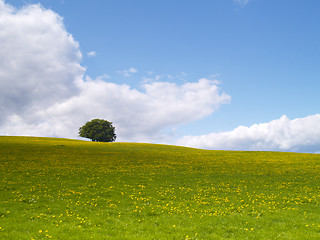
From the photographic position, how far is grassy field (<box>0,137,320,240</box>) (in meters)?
14.7

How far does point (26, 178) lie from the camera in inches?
1165

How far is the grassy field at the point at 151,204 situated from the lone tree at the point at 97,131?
83.0 meters

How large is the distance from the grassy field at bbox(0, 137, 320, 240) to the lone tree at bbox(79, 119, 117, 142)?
272ft

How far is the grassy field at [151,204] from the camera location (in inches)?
578

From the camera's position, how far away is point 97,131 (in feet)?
396

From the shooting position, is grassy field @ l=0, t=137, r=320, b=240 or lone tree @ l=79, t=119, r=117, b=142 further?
lone tree @ l=79, t=119, r=117, b=142

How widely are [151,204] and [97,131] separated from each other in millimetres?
104781

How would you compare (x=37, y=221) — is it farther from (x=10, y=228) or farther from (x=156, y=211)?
(x=156, y=211)

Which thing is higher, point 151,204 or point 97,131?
point 97,131

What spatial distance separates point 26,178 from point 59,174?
4.07 m

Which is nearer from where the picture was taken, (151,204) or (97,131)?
(151,204)

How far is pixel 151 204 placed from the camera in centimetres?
2055

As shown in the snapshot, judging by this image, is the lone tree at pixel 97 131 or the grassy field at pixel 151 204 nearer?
the grassy field at pixel 151 204

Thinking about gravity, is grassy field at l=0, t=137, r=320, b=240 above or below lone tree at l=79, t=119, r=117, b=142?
below
